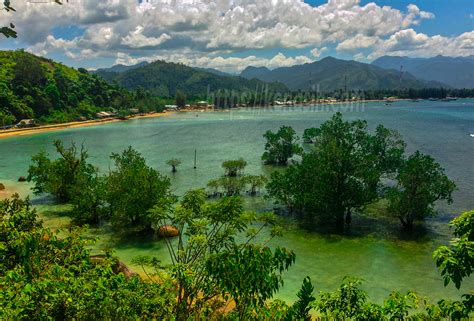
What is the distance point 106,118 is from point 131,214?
144430 millimetres

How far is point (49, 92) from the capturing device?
5846 inches

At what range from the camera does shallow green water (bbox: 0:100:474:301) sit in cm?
2847

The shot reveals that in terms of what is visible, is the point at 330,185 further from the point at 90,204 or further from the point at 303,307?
the point at 303,307

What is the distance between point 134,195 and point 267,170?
36.6m

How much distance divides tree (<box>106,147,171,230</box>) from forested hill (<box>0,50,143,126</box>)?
99.8 meters

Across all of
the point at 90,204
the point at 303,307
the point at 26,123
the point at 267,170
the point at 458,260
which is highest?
the point at 458,260

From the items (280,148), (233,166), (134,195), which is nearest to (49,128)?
(280,148)

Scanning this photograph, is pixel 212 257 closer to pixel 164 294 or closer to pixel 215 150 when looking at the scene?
pixel 164 294

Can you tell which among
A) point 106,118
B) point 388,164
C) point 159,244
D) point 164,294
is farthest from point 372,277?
point 106,118

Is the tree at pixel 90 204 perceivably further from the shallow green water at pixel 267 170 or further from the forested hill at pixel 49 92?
the forested hill at pixel 49 92

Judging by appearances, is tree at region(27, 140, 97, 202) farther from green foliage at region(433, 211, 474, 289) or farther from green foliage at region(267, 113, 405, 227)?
green foliage at region(433, 211, 474, 289)

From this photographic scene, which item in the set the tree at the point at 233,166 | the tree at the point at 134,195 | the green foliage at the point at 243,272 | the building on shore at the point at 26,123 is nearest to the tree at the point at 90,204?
the tree at the point at 134,195

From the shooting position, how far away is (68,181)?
4616 cm

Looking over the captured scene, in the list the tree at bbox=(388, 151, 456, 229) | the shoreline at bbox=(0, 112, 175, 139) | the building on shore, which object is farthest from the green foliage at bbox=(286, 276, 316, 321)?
the building on shore
